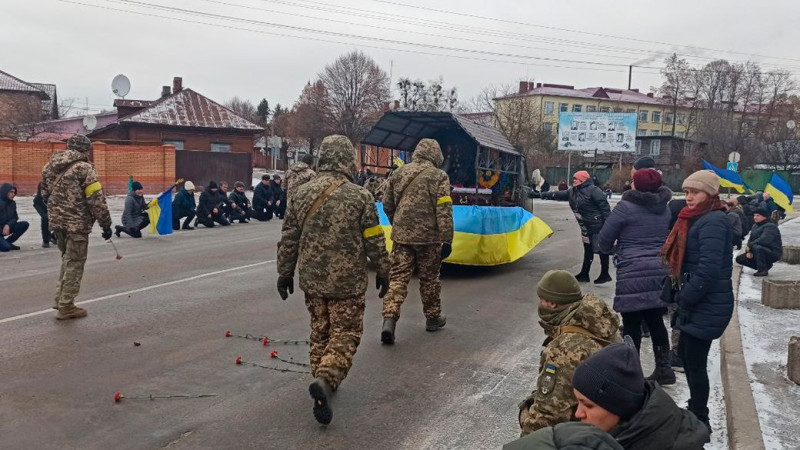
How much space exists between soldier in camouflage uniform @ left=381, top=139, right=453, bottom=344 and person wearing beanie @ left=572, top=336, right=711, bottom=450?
161 inches

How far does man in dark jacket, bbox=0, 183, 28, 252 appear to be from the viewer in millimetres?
12734

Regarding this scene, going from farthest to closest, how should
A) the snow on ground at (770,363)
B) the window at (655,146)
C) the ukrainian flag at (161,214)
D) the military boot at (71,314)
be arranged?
the window at (655,146) → the ukrainian flag at (161,214) → the military boot at (71,314) → the snow on ground at (770,363)

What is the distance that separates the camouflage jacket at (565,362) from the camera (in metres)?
3.09

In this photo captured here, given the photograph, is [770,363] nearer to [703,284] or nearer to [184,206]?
[703,284]

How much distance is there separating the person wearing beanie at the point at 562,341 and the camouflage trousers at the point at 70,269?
547 cm

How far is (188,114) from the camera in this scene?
38.4 meters

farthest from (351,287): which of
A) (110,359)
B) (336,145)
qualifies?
(110,359)

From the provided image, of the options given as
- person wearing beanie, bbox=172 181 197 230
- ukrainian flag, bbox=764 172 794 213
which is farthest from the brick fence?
ukrainian flag, bbox=764 172 794 213

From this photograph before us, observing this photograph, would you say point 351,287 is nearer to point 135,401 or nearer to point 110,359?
point 135,401

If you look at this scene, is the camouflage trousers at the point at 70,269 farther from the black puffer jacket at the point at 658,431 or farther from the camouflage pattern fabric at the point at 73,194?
the black puffer jacket at the point at 658,431

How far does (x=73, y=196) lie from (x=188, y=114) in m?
33.2

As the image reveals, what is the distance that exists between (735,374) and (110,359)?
17.2ft

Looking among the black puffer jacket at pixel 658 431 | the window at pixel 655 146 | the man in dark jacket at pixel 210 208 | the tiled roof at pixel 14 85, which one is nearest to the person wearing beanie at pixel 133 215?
the man in dark jacket at pixel 210 208

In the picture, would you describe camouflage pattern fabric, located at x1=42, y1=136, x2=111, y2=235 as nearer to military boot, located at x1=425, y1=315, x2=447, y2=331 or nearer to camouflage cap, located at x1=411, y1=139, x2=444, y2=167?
camouflage cap, located at x1=411, y1=139, x2=444, y2=167
